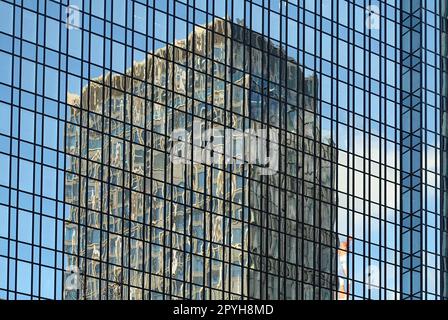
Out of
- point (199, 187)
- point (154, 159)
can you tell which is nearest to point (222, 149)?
point (199, 187)

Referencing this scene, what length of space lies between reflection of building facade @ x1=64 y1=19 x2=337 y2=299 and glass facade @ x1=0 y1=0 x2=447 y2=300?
147mm

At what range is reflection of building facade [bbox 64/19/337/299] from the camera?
96.1 m

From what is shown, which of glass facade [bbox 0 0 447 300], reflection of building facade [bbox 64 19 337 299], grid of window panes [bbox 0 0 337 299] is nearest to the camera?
grid of window panes [bbox 0 0 337 299]

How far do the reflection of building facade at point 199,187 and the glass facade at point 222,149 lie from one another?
5.8 inches

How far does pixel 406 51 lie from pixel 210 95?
23.9 metres

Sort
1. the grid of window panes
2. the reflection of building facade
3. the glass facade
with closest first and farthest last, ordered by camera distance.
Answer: the grid of window panes < the glass facade < the reflection of building facade

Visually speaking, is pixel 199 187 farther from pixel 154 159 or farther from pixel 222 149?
pixel 154 159

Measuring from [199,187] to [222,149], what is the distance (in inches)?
167

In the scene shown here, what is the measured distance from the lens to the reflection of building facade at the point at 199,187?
9612 cm

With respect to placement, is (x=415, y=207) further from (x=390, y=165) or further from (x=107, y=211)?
(x=107, y=211)

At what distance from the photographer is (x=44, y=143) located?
9288 centimetres
